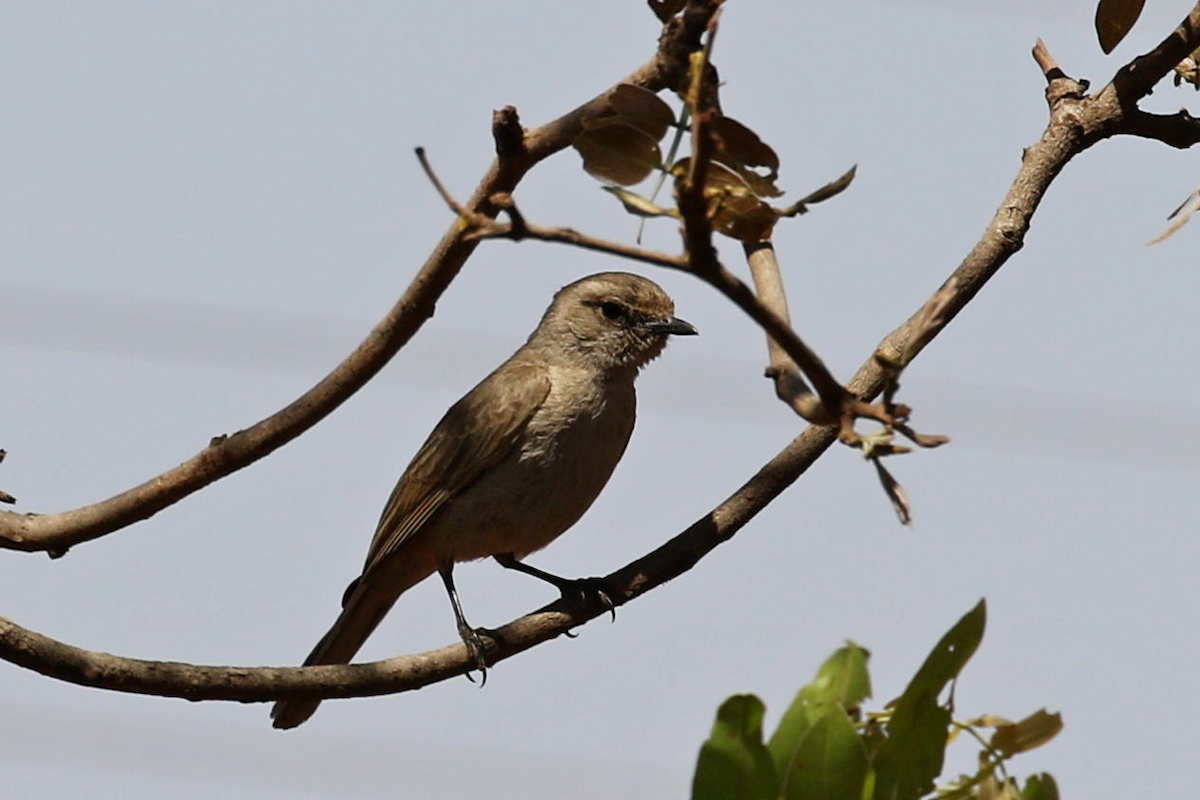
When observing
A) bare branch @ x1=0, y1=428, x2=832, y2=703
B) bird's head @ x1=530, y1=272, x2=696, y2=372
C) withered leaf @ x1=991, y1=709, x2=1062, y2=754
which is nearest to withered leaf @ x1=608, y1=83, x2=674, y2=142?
withered leaf @ x1=991, y1=709, x2=1062, y2=754

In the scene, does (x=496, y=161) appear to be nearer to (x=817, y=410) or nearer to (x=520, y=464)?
(x=817, y=410)

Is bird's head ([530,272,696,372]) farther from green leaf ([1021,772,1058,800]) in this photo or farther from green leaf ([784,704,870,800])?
green leaf ([784,704,870,800])

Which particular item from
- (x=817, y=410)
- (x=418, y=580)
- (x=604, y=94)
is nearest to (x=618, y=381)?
(x=418, y=580)

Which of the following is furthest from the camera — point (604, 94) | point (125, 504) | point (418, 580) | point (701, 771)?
point (418, 580)

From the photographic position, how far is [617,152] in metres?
2.70

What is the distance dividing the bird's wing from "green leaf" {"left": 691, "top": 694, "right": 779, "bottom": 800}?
13.0 ft

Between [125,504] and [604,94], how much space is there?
163cm

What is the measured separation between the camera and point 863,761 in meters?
2.12

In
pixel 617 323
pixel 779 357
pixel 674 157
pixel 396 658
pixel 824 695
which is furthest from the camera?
pixel 617 323

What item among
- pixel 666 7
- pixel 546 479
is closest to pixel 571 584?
pixel 546 479

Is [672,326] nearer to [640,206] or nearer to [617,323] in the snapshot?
[617,323]

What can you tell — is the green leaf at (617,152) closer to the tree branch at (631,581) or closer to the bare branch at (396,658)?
the tree branch at (631,581)

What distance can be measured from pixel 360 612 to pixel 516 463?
3.09ft

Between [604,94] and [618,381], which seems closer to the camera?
[604,94]
